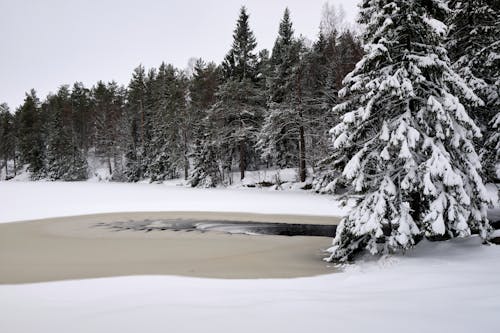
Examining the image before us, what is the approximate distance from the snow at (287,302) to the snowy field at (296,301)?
0.01 meters

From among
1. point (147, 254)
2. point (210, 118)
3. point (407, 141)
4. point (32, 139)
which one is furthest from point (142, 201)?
point (32, 139)

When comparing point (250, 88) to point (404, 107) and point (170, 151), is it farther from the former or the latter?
point (404, 107)

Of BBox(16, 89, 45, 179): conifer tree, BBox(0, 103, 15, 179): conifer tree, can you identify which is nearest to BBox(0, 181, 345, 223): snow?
BBox(16, 89, 45, 179): conifer tree

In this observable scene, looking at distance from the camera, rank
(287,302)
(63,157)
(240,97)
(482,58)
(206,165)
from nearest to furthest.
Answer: (287,302)
(482,58)
(240,97)
(206,165)
(63,157)

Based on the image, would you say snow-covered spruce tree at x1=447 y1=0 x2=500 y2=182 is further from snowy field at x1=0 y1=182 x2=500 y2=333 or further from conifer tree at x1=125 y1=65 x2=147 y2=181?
conifer tree at x1=125 y1=65 x2=147 y2=181

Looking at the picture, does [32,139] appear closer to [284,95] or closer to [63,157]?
[63,157]

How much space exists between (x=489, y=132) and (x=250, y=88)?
2089 cm

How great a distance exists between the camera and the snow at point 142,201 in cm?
1991

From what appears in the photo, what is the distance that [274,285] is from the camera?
22.9 ft

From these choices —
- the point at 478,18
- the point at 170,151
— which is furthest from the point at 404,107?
the point at 170,151

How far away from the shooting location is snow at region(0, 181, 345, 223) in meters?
19.9

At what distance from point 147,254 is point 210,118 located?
77.9 ft

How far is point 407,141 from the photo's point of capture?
7.86 metres

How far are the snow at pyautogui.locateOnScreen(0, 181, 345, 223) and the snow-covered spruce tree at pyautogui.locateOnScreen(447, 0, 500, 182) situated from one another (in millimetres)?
7509
